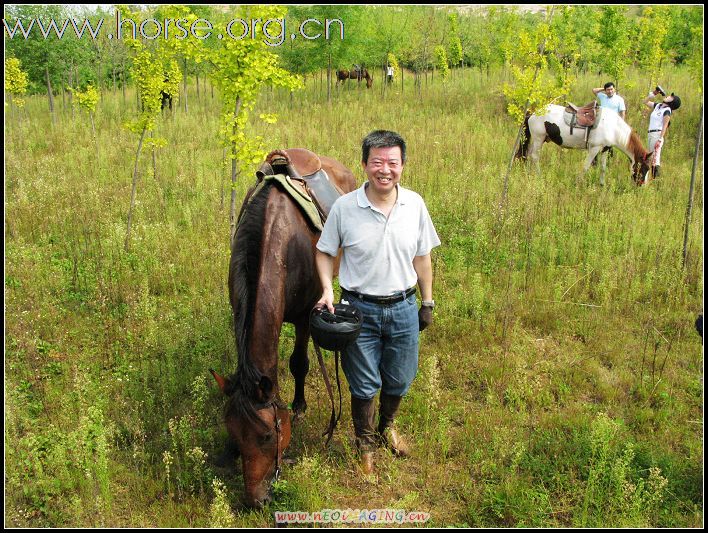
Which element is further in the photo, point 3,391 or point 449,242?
point 449,242

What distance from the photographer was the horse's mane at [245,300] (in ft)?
9.34

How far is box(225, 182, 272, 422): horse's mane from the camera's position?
2846mm

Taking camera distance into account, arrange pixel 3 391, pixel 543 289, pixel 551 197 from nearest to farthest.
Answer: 1. pixel 3 391
2. pixel 543 289
3. pixel 551 197

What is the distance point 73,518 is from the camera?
10.9 feet

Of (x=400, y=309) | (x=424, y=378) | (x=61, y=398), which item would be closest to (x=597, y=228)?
(x=424, y=378)

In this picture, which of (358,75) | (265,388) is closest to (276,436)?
(265,388)

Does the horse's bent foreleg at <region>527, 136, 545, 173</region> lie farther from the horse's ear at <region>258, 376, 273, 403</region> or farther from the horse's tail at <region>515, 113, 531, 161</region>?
the horse's ear at <region>258, 376, 273, 403</region>

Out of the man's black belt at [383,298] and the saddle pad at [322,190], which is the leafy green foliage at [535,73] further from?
the man's black belt at [383,298]

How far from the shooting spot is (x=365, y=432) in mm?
3605

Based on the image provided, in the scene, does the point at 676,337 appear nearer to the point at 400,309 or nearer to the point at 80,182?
the point at 400,309

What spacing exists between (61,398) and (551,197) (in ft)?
25.0

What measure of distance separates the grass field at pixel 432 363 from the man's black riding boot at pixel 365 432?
0.13m

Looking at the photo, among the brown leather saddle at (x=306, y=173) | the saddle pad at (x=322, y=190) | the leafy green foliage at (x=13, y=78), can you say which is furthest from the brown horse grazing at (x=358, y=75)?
the saddle pad at (x=322, y=190)

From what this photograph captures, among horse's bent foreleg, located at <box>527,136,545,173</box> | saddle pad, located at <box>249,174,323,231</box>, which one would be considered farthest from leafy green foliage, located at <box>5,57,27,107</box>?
horse's bent foreleg, located at <box>527,136,545,173</box>
